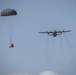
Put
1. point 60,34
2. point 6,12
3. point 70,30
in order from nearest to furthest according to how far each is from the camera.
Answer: point 6,12 → point 70,30 → point 60,34

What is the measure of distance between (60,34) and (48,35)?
143 centimetres

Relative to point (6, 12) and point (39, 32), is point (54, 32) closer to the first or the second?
point (39, 32)

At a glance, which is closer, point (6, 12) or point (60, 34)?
point (6, 12)

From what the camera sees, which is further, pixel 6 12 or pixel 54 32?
pixel 54 32

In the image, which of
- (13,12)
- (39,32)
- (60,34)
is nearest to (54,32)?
(60,34)

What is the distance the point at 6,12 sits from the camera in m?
18.5

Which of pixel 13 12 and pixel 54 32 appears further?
pixel 54 32

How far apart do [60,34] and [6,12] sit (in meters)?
8.87

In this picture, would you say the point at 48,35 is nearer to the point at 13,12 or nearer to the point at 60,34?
the point at 60,34

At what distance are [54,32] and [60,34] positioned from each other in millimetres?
713

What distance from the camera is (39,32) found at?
76.6ft

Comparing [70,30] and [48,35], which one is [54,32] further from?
[70,30]

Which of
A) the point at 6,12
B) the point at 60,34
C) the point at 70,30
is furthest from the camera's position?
the point at 60,34

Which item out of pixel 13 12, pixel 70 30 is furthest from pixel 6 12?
pixel 70 30
